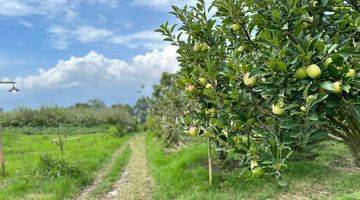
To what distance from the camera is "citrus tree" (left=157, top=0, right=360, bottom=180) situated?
2.90 metres

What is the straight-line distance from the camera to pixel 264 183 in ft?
34.5

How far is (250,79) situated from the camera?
3.32 m

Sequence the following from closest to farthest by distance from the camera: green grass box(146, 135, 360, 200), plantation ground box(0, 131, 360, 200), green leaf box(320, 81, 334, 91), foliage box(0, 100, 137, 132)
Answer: green leaf box(320, 81, 334, 91) < green grass box(146, 135, 360, 200) < plantation ground box(0, 131, 360, 200) < foliage box(0, 100, 137, 132)

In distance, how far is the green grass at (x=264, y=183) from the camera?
9578 millimetres

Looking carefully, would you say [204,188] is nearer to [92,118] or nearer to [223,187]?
[223,187]

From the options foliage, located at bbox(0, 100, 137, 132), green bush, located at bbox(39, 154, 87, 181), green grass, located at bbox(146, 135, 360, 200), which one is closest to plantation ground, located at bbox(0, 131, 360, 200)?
green grass, located at bbox(146, 135, 360, 200)

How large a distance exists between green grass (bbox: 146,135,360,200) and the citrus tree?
5.32 metres

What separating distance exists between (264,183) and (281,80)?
7.95 meters

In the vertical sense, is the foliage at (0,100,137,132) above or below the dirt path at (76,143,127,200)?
above

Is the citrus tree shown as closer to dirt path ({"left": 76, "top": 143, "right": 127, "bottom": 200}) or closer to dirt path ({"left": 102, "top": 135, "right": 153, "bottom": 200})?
dirt path ({"left": 102, "top": 135, "right": 153, "bottom": 200})

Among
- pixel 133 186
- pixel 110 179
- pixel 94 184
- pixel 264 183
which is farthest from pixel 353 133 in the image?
pixel 110 179

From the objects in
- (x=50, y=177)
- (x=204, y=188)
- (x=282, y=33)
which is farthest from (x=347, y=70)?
(x=50, y=177)

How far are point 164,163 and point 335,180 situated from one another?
7.61 metres

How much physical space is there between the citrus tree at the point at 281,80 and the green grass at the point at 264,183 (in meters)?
5.32
